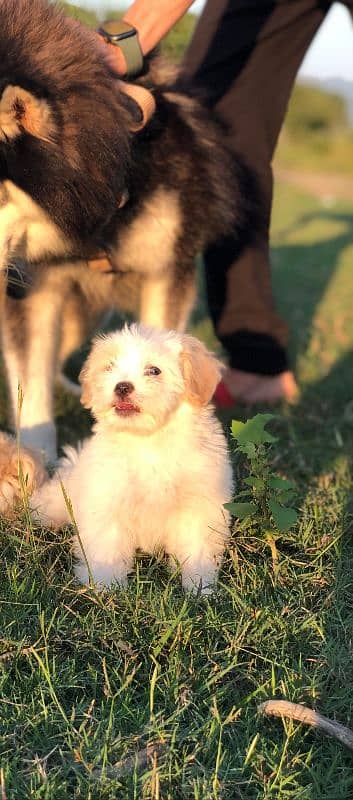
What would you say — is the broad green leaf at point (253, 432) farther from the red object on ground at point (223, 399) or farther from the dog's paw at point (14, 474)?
the red object on ground at point (223, 399)

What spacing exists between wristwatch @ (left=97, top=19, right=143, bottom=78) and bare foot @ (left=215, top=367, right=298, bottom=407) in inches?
65.5

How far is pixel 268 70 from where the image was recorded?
3.70 meters

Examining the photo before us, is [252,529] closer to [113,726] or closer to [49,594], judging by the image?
[49,594]

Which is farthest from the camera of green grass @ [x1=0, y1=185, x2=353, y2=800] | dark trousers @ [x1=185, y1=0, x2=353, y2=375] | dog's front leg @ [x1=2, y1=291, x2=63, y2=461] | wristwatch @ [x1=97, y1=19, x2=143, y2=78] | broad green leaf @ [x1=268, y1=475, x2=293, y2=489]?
dark trousers @ [x1=185, y1=0, x2=353, y2=375]

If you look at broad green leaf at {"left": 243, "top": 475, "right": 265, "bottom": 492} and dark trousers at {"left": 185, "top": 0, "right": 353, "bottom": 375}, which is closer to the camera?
broad green leaf at {"left": 243, "top": 475, "right": 265, "bottom": 492}

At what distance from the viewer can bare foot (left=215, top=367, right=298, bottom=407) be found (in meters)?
4.10

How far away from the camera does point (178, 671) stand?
1706mm

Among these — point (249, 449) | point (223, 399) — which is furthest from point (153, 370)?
point (223, 399)

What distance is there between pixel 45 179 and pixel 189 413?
2.56 ft

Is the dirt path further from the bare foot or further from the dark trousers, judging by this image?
the dark trousers

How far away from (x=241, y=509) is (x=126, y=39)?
5.14 ft

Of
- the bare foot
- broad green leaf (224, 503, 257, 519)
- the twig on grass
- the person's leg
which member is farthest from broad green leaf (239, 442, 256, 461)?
the bare foot

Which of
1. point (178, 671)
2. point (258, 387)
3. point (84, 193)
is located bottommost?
point (258, 387)

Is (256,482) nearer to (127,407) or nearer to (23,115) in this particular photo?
(127,407)
